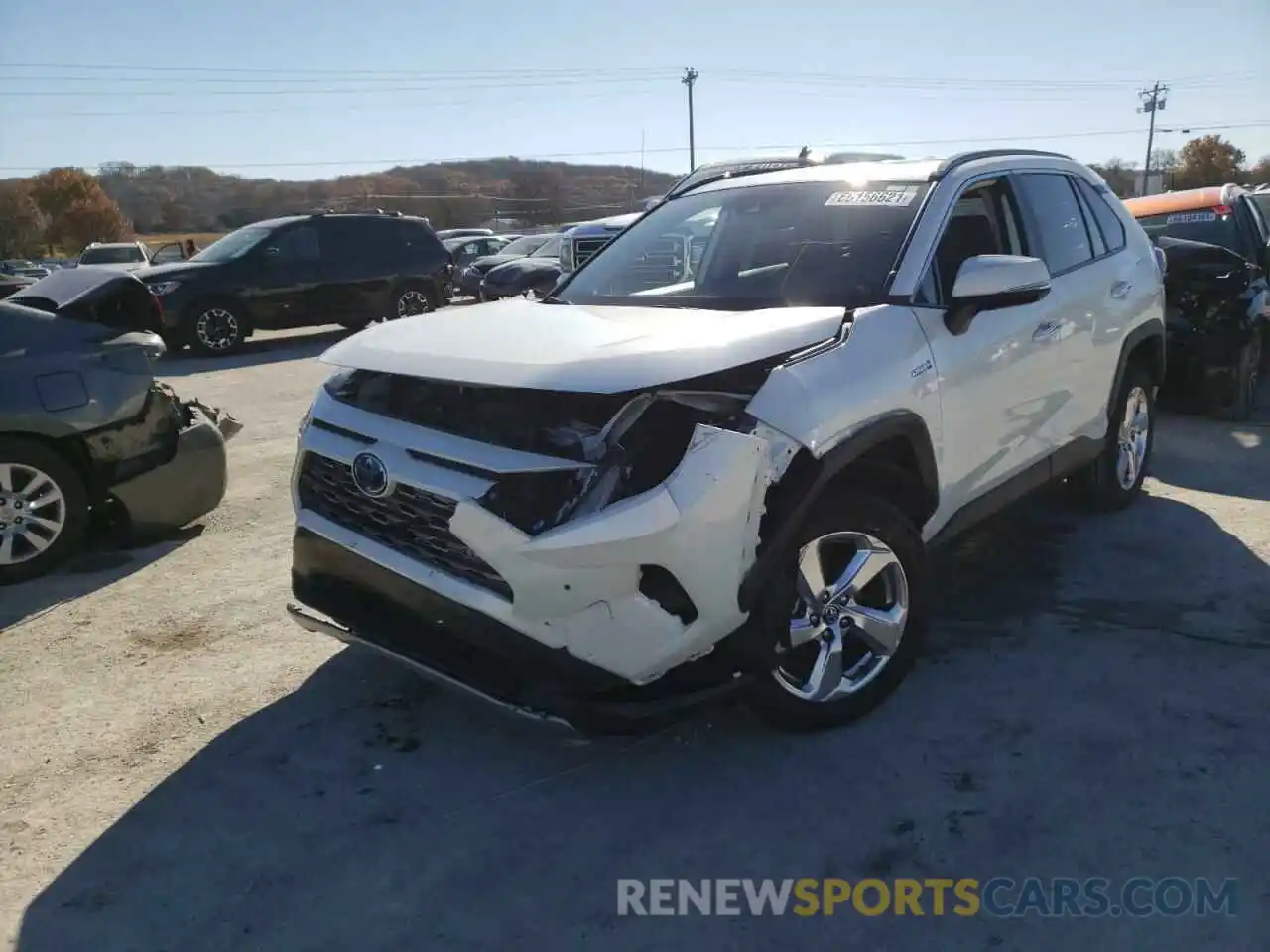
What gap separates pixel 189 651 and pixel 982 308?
340cm

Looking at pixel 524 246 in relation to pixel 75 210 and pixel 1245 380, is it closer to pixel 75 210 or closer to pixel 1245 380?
pixel 1245 380

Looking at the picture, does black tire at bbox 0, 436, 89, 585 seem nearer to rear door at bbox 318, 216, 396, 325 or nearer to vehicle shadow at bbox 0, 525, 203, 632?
vehicle shadow at bbox 0, 525, 203, 632

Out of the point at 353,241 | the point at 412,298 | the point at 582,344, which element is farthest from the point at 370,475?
the point at 412,298

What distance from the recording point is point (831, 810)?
2887 millimetres

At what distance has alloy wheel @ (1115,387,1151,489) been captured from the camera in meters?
5.32

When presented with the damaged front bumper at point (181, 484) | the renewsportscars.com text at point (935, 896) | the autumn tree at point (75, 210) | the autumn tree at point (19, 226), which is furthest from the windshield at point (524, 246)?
the autumn tree at point (75, 210)

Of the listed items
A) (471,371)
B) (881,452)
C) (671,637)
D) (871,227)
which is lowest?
(671,637)

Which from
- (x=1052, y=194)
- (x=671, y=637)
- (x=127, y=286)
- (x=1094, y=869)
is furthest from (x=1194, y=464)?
(x=127, y=286)

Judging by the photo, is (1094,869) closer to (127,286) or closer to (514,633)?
(514,633)

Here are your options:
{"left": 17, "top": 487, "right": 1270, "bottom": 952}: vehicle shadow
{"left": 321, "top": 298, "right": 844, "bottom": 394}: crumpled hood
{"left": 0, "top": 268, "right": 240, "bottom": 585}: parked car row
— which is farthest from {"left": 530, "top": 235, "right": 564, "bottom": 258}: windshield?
{"left": 17, "top": 487, "right": 1270, "bottom": 952}: vehicle shadow

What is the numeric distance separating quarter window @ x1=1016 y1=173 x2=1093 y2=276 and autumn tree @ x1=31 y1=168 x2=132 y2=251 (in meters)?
79.4

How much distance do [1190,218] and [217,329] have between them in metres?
11.6

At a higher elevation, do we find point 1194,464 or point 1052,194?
point 1052,194

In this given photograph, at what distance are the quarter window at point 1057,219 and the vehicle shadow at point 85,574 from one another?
4.66 meters
